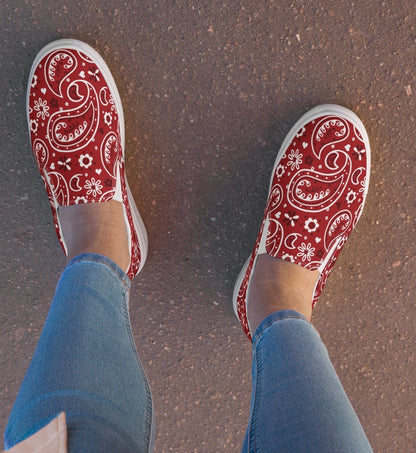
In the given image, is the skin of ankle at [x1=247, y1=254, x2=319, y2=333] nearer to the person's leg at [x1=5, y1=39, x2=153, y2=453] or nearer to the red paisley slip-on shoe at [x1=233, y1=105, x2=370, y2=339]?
the red paisley slip-on shoe at [x1=233, y1=105, x2=370, y2=339]

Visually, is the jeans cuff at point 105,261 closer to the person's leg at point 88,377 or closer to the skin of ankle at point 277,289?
the person's leg at point 88,377

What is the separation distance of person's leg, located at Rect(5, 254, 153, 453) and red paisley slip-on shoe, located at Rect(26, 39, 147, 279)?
0.19 metres

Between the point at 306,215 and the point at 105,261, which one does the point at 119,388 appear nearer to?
the point at 105,261

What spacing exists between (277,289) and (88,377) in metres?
0.47

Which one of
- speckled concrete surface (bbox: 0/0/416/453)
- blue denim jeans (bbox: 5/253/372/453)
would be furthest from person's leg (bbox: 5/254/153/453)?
speckled concrete surface (bbox: 0/0/416/453)

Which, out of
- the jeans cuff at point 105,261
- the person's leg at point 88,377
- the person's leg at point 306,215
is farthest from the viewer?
the person's leg at point 306,215

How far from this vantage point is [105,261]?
84 centimetres

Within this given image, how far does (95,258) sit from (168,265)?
0.25m

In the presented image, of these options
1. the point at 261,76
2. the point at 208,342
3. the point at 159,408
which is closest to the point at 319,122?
the point at 261,76

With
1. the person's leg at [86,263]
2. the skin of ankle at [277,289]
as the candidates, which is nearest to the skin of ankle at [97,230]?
the person's leg at [86,263]

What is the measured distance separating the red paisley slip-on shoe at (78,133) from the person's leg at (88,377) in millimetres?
187

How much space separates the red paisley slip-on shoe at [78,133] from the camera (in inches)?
36.9

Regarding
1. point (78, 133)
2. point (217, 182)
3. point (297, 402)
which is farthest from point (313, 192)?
point (78, 133)

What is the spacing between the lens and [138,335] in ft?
3.54
